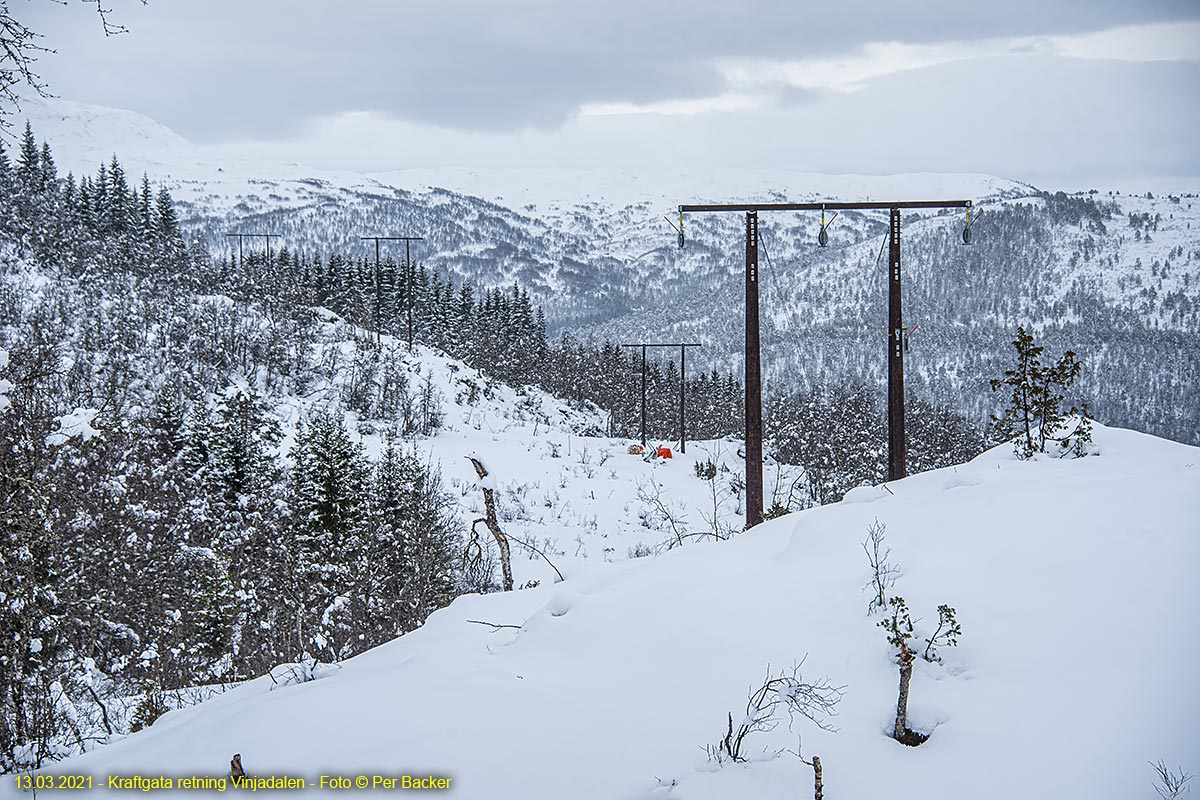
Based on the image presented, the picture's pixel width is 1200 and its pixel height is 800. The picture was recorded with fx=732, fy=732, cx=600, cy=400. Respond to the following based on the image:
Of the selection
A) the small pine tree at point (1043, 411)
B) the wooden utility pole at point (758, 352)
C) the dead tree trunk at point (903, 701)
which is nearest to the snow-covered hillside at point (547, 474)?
the wooden utility pole at point (758, 352)

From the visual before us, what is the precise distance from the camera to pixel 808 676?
3.95 meters

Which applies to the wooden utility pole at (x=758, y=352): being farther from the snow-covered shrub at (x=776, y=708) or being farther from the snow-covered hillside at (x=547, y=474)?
the snow-covered shrub at (x=776, y=708)

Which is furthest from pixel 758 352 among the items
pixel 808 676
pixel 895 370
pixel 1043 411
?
pixel 808 676

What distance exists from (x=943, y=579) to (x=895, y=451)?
23.9 ft

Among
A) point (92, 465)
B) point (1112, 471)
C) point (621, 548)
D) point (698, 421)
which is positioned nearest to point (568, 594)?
point (1112, 471)

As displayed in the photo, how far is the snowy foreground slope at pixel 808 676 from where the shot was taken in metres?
3.35

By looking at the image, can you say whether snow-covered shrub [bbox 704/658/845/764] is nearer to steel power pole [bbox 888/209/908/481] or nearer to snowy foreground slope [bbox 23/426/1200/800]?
snowy foreground slope [bbox 23/426/1200/800]

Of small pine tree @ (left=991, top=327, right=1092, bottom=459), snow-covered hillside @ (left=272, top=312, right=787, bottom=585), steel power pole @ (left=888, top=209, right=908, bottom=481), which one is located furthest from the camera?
snow-covered hillside @ (left=272, top=312, right=787, bottom=585)

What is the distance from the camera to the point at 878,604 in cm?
443

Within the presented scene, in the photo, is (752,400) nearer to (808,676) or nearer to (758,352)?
(758,352)

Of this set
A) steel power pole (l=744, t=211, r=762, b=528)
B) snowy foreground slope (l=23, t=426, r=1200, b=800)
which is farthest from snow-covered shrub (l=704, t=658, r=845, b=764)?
steel power pole (l=744, t=211, r=762, b=528)

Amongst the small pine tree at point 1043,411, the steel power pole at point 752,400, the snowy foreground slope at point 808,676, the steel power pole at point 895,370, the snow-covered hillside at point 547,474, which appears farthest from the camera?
the snow-covered hillside at point 547,474

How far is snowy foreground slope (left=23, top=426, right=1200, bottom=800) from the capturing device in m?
3.35

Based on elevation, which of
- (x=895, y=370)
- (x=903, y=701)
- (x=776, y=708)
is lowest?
(x=776, y=708)
